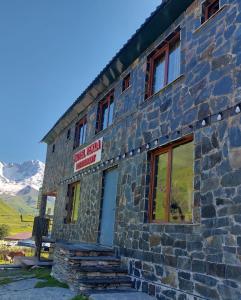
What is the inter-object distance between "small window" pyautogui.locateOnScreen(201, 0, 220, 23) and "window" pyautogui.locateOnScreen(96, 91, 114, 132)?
538 centimetres

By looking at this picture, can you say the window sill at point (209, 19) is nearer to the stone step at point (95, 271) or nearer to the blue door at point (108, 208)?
the blue door at point (108, 208)

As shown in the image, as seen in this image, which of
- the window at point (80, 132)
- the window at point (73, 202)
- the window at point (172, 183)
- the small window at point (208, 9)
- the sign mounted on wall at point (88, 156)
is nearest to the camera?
the window at point (172, 183)

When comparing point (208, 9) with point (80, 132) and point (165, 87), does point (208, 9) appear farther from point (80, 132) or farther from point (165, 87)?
point (80, 132)

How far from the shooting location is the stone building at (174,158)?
6266mm

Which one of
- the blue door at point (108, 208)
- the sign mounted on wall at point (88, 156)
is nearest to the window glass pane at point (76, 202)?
the sign mounted on wall at point (88, 156)

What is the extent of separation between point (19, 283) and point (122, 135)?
5047mm

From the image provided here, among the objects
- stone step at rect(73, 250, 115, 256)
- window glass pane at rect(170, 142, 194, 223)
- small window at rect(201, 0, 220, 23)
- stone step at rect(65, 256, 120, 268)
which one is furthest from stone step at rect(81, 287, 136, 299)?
small window at rect(201, 0, 220, 23)

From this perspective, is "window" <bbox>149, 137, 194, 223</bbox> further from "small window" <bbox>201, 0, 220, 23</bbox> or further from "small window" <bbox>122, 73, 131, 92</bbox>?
"small window" <bbox>122, 73, 131, 92</bbox>

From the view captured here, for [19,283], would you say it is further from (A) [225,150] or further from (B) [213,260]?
(A) [225,150]

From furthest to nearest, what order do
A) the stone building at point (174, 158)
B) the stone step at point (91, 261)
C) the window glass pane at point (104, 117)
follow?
1. the window glass pane at point (104, 117)
2. the stone step at point (91, 261)
3. the stone building at point (174, 158)

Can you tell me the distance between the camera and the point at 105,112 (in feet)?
44.2

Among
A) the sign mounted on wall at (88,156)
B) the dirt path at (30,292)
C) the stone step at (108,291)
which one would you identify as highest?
the sign mounted on wall at (88,156)

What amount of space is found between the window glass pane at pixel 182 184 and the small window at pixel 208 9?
2870mm

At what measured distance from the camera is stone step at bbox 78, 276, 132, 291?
749 centimetres
